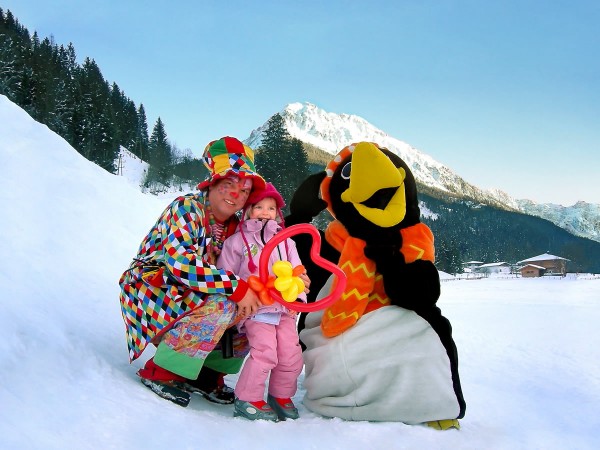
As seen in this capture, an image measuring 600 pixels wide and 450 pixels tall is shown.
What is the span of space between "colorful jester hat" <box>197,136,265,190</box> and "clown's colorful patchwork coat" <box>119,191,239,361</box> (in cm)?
21

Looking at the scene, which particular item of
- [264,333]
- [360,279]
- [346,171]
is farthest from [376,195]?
[264,333]

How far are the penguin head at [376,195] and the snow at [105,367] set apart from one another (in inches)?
38.3

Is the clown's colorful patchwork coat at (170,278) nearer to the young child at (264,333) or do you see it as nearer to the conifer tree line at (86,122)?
the young child at (264,333)

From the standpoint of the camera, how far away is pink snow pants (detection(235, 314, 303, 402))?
2.13m

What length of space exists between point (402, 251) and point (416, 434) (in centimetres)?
87

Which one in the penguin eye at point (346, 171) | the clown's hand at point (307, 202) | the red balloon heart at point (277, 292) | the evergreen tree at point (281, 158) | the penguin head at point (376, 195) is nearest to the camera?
the red balloon heart at point (277, 292)

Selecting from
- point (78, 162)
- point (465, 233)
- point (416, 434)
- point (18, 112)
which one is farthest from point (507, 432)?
point (465, 233)

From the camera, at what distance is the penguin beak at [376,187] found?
2.48 meters

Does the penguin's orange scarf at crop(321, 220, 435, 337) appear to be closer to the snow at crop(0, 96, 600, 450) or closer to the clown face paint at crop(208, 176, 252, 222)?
the snow at crop(0, 96, 600, 450)

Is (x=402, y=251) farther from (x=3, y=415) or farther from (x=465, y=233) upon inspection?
(x=465, y=233)

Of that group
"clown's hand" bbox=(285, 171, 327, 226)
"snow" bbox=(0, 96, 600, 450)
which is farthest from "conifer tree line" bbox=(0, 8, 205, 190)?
"clown's hand" bbox=(285, 171, 327, 226)

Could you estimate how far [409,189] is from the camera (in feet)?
8.79

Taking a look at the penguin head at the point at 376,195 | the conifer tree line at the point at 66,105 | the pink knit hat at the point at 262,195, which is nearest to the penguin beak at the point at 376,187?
the penguin head at the point at 376,195

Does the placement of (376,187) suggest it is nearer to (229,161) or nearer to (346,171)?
(346,171)
